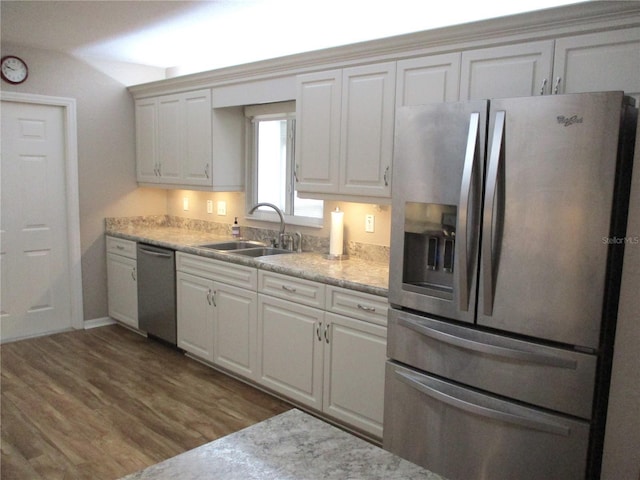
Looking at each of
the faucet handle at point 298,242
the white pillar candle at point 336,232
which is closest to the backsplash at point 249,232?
the faucet handle at point 298,242

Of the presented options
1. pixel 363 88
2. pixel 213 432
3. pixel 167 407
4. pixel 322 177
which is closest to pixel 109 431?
pixel 167 407

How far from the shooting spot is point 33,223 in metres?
4.55

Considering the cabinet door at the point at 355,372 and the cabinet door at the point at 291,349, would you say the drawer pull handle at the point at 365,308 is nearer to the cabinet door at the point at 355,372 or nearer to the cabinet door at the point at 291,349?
the cabinet door at the point at 355,372

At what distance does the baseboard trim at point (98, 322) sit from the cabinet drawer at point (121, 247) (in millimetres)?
677

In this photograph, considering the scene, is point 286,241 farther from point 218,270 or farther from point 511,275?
point 511,275

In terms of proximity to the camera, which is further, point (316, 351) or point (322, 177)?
point (322, 177)

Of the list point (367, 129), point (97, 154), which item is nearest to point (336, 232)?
point (367, 129)

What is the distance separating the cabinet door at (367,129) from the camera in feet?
9.68

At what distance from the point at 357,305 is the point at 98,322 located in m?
3.22

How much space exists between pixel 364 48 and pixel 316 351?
5.89ft

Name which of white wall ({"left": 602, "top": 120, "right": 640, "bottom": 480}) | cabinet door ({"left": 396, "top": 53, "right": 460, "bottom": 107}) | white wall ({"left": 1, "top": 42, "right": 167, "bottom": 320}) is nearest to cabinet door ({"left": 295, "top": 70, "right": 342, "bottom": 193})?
cabinet door ({"left": 396, "top": 53, "right": 460, "bottom": 107})

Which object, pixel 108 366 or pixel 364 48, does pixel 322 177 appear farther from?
pixel 108 366

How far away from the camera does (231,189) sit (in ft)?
14.6

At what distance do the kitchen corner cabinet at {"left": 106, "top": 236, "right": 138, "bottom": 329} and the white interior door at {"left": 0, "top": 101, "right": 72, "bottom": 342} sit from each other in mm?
370
